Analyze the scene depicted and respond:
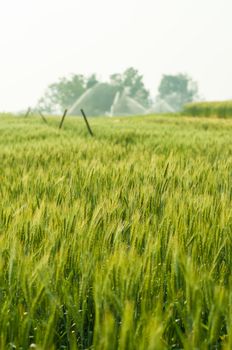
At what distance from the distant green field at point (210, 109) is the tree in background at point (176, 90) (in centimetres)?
6696

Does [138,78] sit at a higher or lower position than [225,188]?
higher

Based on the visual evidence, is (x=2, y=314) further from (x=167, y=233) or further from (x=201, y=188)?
(x=201, y=188)

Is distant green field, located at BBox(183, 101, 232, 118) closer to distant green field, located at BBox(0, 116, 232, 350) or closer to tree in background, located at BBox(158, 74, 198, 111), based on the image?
distant green field, located at BBox(0, 116, 232, 350)

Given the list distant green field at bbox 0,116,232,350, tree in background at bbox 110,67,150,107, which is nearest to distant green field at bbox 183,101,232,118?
distant green field at bbox 0,116,232,350

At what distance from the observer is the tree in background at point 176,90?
10019 cm

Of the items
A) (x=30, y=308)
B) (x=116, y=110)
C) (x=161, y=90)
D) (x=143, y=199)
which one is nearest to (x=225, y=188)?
(x=143, y=199)

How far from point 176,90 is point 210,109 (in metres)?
71.9

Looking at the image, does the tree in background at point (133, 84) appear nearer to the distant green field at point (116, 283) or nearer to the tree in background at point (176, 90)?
the tree in background at point (176, 90)

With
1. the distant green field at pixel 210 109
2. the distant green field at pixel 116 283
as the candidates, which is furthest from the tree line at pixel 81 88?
the distant green field at pixel 116 283

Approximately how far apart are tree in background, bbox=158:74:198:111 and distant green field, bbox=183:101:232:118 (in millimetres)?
66959

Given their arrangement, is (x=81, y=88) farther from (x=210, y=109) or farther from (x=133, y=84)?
(x=210, y=109)

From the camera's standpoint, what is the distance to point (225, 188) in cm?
216

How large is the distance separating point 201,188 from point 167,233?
0.84 meters

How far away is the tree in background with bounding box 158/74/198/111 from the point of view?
329ft
